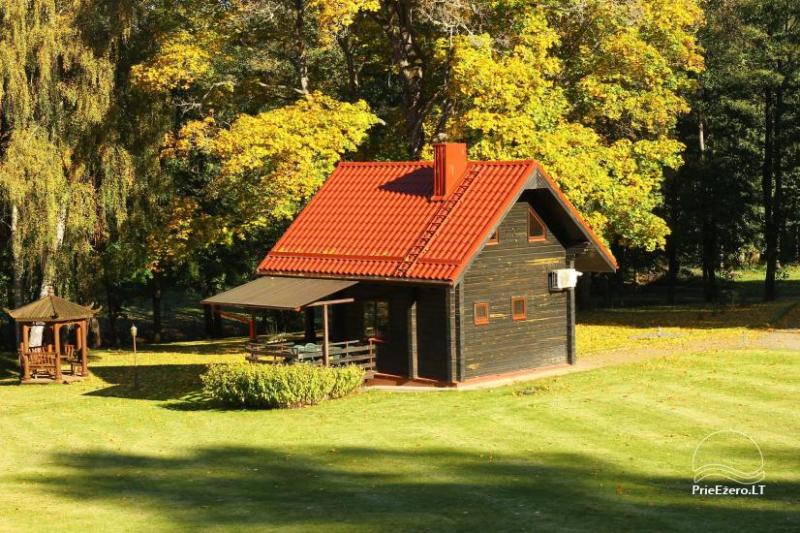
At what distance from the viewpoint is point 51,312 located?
128 ft

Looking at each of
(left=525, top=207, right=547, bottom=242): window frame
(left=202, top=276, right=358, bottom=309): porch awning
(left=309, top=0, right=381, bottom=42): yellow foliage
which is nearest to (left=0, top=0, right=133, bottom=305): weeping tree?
(left=309, top=0, right=381, bottom=42): yellow foliage

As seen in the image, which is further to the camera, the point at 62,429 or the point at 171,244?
the point at 171,244

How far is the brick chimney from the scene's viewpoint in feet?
114

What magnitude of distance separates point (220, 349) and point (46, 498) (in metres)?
27.6

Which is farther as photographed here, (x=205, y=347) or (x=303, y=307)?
(x=205, y=347)

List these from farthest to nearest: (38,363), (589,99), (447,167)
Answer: (589,99), (38,363), (447,167)

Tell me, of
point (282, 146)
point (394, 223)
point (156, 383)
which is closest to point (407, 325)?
point (394, 223)

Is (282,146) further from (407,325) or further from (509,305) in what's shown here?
(509,305)

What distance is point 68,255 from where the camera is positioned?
43156mm

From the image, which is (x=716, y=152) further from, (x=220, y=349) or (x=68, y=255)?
(x=68, y=255)

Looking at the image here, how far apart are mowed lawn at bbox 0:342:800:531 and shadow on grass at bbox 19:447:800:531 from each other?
55 mm

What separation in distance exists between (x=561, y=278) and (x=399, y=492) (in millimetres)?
15500

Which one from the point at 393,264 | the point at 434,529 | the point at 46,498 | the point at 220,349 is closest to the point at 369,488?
the point at 434,529

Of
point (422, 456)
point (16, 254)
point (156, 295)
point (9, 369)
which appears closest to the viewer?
point (422, 456)
